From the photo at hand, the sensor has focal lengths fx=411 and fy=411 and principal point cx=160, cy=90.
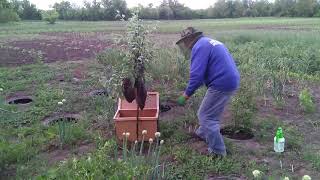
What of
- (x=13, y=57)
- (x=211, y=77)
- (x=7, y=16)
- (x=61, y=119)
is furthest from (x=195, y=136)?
Answer: (x=7, y=16)

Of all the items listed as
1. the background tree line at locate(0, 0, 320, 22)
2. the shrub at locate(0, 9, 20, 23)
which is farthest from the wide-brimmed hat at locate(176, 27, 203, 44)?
the background tree line at locate(0, 0, 320, 22)

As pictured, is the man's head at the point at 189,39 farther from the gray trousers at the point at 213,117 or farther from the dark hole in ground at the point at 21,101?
the dark hole in ground at the point at 21,101

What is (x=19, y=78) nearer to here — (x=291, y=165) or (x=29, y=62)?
(x=29, y=62)

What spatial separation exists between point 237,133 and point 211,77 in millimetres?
1473

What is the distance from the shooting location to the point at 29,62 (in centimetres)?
1262

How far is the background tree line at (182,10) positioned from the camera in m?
46.1

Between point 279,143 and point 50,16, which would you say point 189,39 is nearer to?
point 279,143

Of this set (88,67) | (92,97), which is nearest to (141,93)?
(92,97)

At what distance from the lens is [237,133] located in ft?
19.3

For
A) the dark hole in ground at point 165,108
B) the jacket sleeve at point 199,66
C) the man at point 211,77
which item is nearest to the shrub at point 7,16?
the dark hole in ground at point 165,108

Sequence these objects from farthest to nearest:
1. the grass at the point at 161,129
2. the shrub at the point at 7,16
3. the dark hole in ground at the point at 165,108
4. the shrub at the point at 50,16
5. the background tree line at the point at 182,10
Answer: the background tree line at the point at 182,10 < the shrub at the point at 50,16 < the shrub at the point at 7,16 < the dark hole in ground at the point at 165,108 < the grass at the point at 161,129

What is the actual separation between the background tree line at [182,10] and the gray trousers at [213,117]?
3777cm

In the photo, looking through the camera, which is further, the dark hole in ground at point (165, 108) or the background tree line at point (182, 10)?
the background tree line at point (182, 10)

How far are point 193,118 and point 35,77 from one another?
525 centimetres
